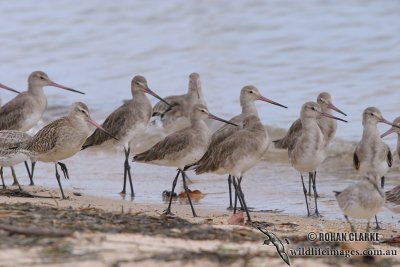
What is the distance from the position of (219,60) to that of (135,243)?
13.4 metres

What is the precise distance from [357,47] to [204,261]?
13.9m

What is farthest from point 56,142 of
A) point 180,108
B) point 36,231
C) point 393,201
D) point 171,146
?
point 180,108

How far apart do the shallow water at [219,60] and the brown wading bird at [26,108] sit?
0.74 meters

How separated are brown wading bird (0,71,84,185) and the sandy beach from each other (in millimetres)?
4484

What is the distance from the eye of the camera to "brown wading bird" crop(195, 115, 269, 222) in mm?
9773

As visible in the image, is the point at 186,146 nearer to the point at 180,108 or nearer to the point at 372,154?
the point at 372,154

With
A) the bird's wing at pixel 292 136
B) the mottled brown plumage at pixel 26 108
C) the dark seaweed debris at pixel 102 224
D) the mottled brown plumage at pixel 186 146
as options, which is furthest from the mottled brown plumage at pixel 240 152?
the mottled brown plumage at pixel 26 108

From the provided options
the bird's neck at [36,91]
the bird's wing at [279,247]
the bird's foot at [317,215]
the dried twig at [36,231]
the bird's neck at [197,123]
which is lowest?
the bird's foot at [317,215]

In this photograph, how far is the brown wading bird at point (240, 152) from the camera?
977cm

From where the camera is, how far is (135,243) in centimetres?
637

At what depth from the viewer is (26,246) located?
6172mm

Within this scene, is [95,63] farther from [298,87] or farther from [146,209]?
[146,209]

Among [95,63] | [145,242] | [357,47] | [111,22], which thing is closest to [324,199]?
[145,242]

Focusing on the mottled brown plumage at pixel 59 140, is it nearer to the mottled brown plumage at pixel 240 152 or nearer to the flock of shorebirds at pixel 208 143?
the flock of shorebirds at pixel 208 143
